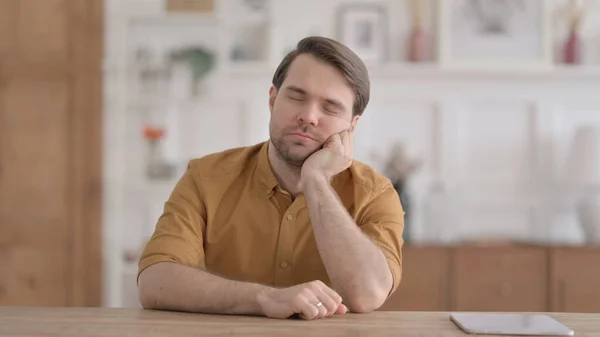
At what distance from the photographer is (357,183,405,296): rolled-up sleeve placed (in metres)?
1.85

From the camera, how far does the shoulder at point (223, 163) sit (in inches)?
79.0

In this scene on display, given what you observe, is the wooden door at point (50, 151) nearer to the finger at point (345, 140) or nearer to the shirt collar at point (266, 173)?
the shirt collar at point (266, 173)

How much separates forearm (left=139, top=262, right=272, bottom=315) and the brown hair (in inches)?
24.8

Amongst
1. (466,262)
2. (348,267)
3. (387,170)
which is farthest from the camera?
(387,170)

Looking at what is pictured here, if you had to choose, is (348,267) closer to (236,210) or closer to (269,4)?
(236,210)

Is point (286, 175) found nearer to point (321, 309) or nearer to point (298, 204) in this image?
point (298, 204)

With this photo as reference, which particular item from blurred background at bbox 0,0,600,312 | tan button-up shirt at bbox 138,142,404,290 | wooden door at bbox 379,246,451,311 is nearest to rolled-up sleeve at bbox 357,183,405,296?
tan button-up shirt at bbox 138,142,404,290

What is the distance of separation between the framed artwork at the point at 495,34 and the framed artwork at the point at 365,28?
35cm

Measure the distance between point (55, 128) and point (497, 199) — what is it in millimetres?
2685

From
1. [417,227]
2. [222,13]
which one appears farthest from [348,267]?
[222,13]

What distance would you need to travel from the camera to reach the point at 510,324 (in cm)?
141

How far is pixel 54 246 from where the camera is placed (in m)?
4.30

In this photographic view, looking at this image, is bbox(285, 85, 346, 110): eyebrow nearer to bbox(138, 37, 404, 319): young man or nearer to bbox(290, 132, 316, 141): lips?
bbox(138, 37, 404, 319): young man

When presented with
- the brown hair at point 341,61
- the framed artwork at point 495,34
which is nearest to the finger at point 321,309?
the brown hair at point 341,61
